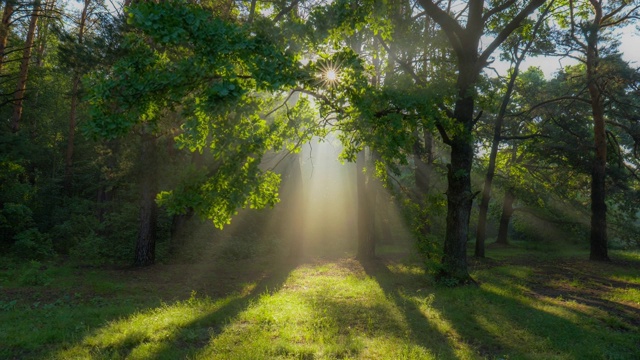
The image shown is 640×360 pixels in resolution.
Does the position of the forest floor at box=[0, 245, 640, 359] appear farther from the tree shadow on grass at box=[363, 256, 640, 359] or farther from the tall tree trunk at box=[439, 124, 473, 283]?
the tall tree trunk at box=[439, 124, 473, 283]

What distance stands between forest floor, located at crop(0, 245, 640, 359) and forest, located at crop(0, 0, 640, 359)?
0.22ft

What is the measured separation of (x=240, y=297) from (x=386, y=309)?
13.1 ft

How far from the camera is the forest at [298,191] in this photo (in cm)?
683

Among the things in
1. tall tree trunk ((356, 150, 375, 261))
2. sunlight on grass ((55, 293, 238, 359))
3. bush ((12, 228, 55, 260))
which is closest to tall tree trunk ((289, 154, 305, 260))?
tall tree trunk ((356, 150, 375, 261))

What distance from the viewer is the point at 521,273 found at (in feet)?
50.2

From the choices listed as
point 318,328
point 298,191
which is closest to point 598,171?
point 298,191

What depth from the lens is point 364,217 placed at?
725 inches

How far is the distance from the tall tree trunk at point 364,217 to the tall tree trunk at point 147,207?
8.69 m

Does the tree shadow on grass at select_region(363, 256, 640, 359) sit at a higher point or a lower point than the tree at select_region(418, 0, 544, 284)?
lower

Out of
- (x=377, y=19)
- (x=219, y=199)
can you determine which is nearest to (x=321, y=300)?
(x=219, y=199)

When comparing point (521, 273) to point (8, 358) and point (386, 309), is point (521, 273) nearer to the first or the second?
point (386, 309)

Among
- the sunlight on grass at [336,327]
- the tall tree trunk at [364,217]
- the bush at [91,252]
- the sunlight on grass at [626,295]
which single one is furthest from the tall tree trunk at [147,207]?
the sunlight on grass at [626,295]

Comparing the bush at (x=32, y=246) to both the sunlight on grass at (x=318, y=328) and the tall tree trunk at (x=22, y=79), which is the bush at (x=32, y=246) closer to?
the tall tree trunk at (x=22, y=79)

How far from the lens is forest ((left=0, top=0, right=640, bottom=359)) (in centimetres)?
683
